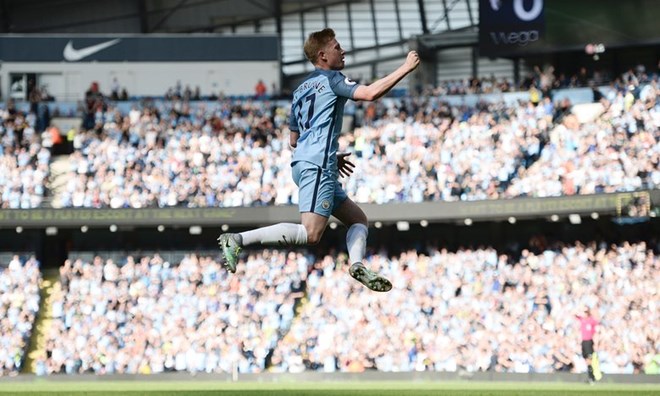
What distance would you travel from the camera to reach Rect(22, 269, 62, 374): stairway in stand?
102 feet

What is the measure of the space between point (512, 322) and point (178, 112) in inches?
544

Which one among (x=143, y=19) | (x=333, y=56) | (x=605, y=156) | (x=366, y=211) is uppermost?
(x=143, y=19)

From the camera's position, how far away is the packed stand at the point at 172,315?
96.5 ft

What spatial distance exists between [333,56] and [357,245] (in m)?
1.84

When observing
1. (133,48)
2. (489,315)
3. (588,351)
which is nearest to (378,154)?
(489,315)

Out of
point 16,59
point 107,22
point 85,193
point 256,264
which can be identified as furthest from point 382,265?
point 107,22

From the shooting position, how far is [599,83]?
37.4 meters

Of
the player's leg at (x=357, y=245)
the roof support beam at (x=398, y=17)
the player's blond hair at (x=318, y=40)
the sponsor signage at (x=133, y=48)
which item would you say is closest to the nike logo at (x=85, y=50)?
the sponsor signage at (x=133, y=48)

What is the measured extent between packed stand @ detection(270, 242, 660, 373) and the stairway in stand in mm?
6724

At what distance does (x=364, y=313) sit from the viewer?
1149 inches

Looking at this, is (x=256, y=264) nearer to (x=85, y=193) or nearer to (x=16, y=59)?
(x=85, y=193)

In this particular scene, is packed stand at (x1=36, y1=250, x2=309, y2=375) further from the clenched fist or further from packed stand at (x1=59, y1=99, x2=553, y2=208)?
the clenched fist

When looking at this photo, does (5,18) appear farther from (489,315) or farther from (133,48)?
(489,315)

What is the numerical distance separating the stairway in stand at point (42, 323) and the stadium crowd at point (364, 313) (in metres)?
0.65
